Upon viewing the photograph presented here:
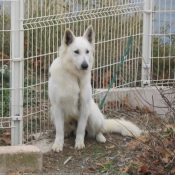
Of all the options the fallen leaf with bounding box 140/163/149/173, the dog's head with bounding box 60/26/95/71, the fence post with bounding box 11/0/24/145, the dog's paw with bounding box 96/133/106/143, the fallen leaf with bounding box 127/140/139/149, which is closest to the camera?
the fallen leaf with bounding box 140/163/149/173

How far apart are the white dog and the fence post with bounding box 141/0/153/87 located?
1676 millimetres

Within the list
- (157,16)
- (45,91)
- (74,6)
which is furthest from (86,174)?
(157,16)

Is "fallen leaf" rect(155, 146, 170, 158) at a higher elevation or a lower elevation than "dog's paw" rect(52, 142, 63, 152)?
higher

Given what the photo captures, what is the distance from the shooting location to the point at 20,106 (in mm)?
5957

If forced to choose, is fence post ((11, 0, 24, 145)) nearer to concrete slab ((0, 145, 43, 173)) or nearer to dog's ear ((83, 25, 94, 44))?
concrete slab ((0, 145, 43, 173))

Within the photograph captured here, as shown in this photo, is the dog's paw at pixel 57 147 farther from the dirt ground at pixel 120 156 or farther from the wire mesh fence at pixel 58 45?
the wire mesh fence at pixel 58 45

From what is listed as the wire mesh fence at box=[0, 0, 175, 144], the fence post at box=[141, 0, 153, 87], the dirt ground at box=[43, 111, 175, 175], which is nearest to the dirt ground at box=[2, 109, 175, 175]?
the dirt ground at box=[43, 111, 175, 175]

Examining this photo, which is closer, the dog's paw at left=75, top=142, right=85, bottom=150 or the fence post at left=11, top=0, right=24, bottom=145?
the fence post at left=11, top=0, right=24, bottom=145

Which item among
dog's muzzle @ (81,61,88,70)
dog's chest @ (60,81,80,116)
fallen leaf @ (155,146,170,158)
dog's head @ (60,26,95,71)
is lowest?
fallen leaf @ (155,146,170,158)

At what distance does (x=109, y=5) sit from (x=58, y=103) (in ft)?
5.65

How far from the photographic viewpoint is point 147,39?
7754mm

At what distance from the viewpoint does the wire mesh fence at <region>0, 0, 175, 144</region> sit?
5.95m

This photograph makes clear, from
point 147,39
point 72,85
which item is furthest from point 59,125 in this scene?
point 147,39

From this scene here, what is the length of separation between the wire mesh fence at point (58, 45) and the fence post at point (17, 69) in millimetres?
11
